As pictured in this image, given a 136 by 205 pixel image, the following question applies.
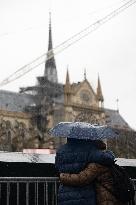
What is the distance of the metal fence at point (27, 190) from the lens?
7.98m

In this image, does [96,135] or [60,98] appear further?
[60,98]

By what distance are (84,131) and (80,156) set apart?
316 mm

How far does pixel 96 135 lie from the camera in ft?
19.0

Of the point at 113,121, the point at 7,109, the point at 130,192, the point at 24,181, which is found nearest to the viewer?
the point at 130,192

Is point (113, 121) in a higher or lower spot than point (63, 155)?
higher

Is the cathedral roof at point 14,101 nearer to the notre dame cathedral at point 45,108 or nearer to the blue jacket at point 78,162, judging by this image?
the notre dame cathedral at point 45,108

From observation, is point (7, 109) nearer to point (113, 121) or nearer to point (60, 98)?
point (60, 98)

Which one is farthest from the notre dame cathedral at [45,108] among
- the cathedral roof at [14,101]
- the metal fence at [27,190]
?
the metal fence at [27,190]

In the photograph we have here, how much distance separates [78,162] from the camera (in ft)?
18.7

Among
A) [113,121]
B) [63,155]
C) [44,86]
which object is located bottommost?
[63,155]

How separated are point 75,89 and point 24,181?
3213 inches

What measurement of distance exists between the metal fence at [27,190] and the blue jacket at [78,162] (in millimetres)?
2264

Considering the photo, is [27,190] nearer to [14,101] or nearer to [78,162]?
[78,162]

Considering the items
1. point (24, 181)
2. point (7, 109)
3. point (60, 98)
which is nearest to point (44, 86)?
point (60, 98)
